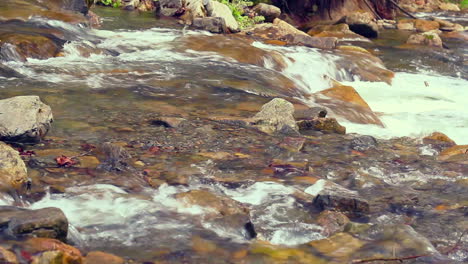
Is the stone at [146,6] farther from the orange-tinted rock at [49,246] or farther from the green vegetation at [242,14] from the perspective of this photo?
the orange-tinted rock at [49,246]

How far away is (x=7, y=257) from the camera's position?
433cm

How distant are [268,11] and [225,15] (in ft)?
12.8

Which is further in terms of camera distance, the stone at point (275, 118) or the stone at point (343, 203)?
the stone at point (275, 118)

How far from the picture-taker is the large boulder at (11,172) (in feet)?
18.9

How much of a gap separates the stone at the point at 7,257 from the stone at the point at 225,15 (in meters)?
15.9

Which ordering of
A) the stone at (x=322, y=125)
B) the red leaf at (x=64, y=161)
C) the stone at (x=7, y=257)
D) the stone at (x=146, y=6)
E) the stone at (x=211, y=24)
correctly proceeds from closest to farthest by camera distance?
the stone at (x=7, y=257)
the red leaf at (x=64, y=161)
the stone at (x=322, y=125)
the stone at (x=211, y=24)
the stone at (x=146, y=6)

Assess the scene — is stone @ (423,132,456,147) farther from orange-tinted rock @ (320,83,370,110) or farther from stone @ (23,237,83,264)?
stone @ (23,237,83,264)

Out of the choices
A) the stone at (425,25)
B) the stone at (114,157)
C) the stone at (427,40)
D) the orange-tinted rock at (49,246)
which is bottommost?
the stone at (425,25)

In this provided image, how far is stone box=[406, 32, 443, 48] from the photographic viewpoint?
69.9 ft

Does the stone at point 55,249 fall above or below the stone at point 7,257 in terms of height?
below

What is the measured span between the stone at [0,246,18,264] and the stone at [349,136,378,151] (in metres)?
5.30

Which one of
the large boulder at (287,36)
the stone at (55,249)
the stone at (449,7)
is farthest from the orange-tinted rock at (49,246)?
the stone at (449,7)

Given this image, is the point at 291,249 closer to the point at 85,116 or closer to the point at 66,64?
the point at 85,116

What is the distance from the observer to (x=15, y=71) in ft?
36.7
